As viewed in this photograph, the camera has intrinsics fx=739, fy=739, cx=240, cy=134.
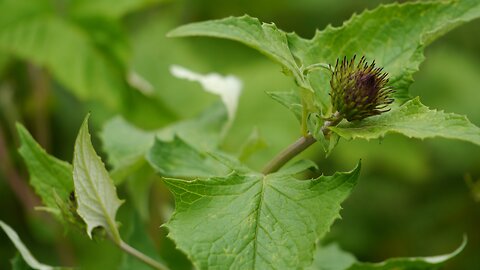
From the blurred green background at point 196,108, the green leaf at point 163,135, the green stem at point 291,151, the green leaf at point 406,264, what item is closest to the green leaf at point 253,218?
the green stem at point 291,151

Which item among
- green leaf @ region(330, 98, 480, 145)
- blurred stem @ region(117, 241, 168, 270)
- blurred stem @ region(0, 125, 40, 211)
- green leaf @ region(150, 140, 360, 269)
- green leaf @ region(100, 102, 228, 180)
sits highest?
green leaf @ region(330, 98, 480, 145)

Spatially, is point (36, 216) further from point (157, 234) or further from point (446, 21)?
point (446, 21)

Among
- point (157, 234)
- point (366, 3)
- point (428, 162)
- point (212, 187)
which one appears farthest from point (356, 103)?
point (366, 3)

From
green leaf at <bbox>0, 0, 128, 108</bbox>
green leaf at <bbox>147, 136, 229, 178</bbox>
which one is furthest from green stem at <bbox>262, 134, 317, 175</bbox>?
green leaf at <bbox>0, 0, 128, 108</bbox>

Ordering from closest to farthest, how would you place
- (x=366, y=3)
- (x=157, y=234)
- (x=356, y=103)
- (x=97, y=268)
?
1. (x=356, y=103)
2. (x=157, y=234)
3. (x=97, y=268)
4. (x=366, y=3)

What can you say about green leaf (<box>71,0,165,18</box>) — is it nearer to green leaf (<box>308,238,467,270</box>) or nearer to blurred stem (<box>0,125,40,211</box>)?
blurred stem (<box>0,125,40,211</box>)
